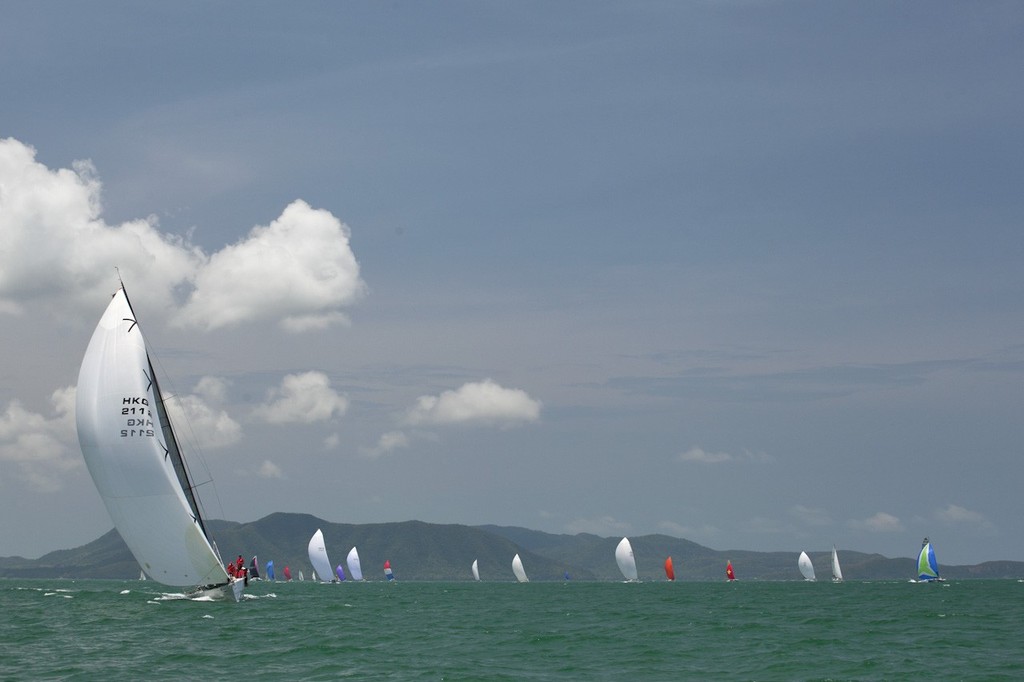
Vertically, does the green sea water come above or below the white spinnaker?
below

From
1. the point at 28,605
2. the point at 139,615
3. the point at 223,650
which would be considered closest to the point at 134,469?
the point at 139,615

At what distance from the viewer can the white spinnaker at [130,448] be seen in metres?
55.4

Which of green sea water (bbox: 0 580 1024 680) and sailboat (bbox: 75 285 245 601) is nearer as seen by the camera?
green sea water (bbox: 0 580 1024 680)

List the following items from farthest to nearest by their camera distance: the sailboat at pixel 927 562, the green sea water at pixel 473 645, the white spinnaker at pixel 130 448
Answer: the sailboat at pixel 927 562 → the white spinnaker at pixel 130 448 → the green sea water at pixel 473 645

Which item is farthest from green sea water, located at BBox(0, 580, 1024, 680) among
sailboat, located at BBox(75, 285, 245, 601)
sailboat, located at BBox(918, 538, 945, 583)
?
sailboat, located at BBox(918, 538, 945, 583)

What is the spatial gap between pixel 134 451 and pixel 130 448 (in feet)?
0.86

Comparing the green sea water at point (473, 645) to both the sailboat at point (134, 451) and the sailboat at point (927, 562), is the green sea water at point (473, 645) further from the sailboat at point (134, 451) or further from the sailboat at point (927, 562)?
the sailboat at point (927, 562)

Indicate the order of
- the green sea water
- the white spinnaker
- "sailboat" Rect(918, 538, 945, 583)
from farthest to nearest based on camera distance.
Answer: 1. "sailboat" Rect(918, 538, 945, 583)
2. the white spinnaker
3. the green sea water

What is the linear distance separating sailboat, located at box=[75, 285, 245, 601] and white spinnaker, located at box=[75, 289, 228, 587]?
0.17ft

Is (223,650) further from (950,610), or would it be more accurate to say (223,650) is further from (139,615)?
(950,610)

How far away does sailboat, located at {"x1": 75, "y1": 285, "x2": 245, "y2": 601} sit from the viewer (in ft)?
182

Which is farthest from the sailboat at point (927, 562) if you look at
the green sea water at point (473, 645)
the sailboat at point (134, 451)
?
the sailboat at point (134, 451)

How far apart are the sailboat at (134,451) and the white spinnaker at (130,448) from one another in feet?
0.17

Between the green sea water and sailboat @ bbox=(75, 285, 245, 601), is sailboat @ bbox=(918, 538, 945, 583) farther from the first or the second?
sailboat @ bbox=(75, 285, 245, 601)
